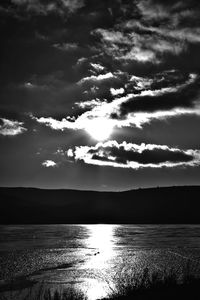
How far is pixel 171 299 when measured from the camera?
13438mm

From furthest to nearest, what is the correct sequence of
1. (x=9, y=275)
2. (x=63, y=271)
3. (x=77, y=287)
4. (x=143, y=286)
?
(x=63, y=271) → (x=9, y=275) → (x=77, y=287) → (x=143, y=286)

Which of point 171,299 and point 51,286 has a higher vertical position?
point 171,299

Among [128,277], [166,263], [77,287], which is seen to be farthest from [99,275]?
[166,263]

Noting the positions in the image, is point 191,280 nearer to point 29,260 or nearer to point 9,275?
point 9,275

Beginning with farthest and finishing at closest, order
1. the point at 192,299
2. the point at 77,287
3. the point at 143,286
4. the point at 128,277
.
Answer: the point at 128,277 → the point at 77,287 → the point at 143,286 → the point at 192,299

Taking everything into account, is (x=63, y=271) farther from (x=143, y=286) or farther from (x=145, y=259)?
(x=143, y=286)

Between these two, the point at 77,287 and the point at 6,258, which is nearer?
the point at 77,287

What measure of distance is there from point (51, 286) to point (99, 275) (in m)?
5.27

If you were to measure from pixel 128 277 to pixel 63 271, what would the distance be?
6.13 m

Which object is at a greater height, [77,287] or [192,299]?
[192,299]

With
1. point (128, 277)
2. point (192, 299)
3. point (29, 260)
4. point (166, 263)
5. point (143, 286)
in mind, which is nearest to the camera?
point (192, 299)

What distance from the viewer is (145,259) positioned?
36.2 m

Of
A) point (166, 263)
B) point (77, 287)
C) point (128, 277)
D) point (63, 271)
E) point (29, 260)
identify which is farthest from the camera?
point (29, 260)

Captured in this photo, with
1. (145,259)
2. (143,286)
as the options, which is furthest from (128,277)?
(145,259)
